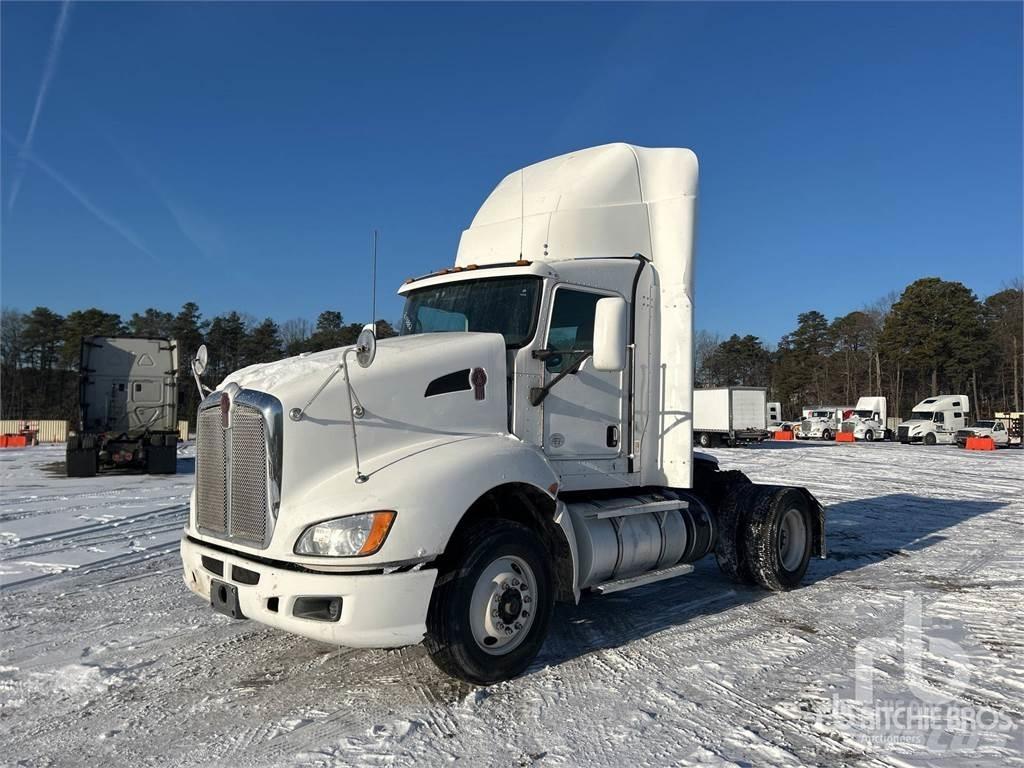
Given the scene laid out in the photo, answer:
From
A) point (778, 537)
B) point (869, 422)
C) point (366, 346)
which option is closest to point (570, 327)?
point (366, 346)

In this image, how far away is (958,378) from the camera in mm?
62812

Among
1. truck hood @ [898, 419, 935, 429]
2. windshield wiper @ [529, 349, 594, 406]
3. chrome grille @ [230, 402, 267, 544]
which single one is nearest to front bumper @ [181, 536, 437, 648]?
chrome grille @ [230, 402, 267, 544]

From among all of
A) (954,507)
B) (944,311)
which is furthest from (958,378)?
(954,507)

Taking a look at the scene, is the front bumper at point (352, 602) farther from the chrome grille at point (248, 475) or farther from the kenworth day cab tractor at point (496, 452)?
the chrome grille at point (248, 475)

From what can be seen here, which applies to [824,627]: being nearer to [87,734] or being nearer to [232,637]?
[232,637]

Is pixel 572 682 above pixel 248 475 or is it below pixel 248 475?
below

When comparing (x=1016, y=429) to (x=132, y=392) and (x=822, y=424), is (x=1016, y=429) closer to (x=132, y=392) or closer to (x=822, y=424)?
(x=822, y=424)

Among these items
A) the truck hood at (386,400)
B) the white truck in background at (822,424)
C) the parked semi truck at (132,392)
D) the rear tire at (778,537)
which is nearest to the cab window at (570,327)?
the truck hood at (386,400)

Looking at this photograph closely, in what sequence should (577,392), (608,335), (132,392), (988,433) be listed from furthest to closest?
(988,433), (132,392), (577,392), (608,335)

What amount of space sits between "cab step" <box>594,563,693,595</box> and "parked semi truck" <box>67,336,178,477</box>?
16027 millimetres

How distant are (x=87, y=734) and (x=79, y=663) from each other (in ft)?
4.20

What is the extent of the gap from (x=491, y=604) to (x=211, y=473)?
2.03 m

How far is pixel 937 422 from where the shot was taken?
135ft

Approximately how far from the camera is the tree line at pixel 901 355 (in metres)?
62.3
